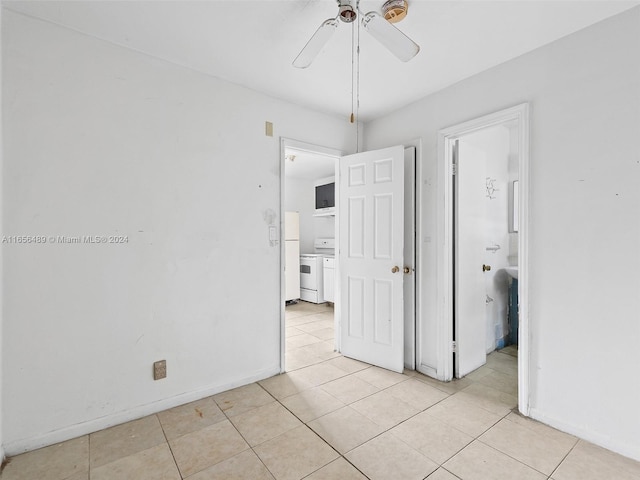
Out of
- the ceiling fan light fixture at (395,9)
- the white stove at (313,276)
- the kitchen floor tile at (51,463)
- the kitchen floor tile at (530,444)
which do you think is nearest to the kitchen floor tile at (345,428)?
the kitchen floor tile at (530,444)

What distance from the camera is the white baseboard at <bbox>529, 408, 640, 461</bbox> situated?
1.69 m

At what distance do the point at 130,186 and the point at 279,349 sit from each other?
5.86 feet

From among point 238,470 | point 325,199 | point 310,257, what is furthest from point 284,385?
point 325,199

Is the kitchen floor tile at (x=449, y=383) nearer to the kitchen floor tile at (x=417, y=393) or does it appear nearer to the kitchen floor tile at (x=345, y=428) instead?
the kitchen floor tile at (x=417, y=393)

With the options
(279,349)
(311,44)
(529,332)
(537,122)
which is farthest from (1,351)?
(537,122)

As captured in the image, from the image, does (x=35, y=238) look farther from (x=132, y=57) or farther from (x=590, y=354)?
(x=590, y=354)

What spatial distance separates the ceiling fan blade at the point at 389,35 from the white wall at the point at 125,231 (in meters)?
1.41

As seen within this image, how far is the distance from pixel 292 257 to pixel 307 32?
4.04 metres

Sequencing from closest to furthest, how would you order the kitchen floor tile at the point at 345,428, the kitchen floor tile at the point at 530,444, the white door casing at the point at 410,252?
the kitchen floor tile at the point at 530,444, the kitchen floor tile at the point at 345,428, the white door casing at the point at 410,252

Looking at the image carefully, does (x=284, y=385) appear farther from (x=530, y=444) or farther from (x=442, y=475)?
(x=530, y=444)

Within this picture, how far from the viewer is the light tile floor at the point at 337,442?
5.27 ft

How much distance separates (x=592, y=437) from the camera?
71.7 inches

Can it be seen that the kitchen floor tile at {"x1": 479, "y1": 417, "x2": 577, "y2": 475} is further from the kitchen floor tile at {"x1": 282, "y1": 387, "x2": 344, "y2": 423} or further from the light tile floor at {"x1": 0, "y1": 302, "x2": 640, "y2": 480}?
the kitchen floor tile at {"x1": 282, "y1": 387, "x2": 344, "y2": 423}

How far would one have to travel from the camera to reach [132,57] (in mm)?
2088
